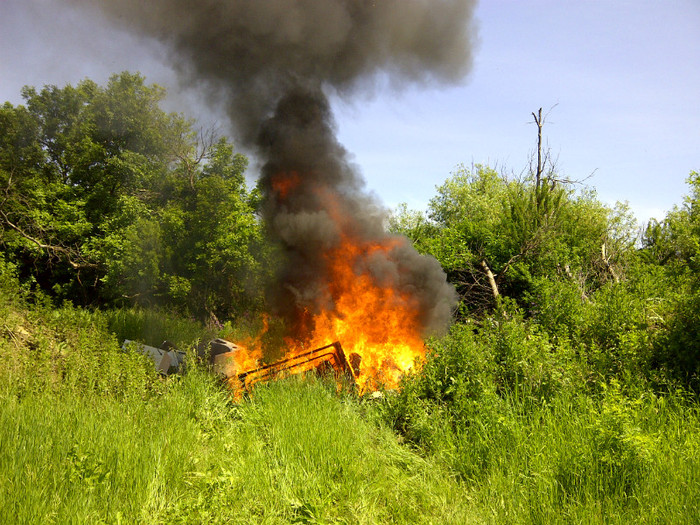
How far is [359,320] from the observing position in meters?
8.91

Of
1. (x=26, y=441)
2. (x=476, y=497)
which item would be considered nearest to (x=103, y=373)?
(x=26, y=441)

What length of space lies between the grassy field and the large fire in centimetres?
198

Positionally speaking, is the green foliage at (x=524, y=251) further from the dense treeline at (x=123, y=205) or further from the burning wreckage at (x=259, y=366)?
the dense treeline at (x=123, y=205)

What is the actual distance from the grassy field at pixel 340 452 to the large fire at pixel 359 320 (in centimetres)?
198

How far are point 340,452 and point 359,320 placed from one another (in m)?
4.13

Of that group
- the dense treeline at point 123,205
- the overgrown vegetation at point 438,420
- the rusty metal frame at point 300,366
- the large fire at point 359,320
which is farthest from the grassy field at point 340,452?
the dense treeline at point 123,205

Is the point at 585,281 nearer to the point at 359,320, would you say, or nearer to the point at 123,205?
the point at 359,320

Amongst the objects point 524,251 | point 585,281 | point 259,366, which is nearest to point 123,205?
point 259,366

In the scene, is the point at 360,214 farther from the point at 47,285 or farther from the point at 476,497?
the point at 47,285

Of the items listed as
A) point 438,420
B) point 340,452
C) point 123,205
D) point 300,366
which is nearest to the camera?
point 340,452

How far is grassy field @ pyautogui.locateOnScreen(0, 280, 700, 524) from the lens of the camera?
3900 mm

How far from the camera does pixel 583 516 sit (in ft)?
12.4

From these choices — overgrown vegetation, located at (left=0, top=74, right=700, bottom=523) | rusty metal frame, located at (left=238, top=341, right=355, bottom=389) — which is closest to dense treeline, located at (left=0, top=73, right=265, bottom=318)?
overgrown vegetation, located at (left=0, top=74, right=700, bottom=523)

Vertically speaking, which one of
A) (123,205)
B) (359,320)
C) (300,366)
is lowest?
(300,366)
